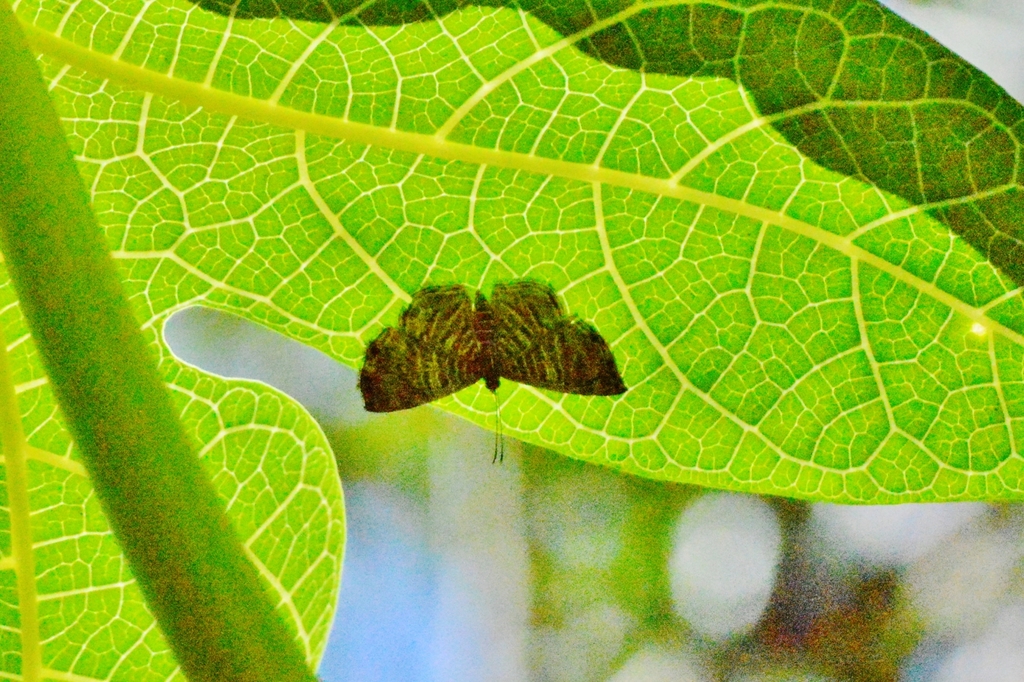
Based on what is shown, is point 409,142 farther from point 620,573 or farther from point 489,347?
point 620,573

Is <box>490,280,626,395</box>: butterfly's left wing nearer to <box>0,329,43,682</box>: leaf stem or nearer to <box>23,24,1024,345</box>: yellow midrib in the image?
<box>23,24,1024,345</box>: yellow midrib

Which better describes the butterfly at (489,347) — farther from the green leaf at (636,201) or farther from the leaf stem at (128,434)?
the leaf stem at (128,434)

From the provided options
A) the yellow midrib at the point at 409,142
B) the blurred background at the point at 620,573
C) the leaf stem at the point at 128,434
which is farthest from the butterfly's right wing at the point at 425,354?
the blurred background at the point at 620,573

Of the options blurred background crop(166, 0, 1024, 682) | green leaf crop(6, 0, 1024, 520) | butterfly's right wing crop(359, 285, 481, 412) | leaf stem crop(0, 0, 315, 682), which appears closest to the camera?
leaf stem crop(0, 0, 315, 682)

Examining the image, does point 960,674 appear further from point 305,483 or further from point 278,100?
point 278,100

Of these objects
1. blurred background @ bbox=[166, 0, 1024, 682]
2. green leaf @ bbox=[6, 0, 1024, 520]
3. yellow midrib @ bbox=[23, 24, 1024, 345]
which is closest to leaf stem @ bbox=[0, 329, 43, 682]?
green leaf @ bbox=[6, 0, 1024, 520]

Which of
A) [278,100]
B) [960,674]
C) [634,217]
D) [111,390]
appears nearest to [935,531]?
[960,674]
